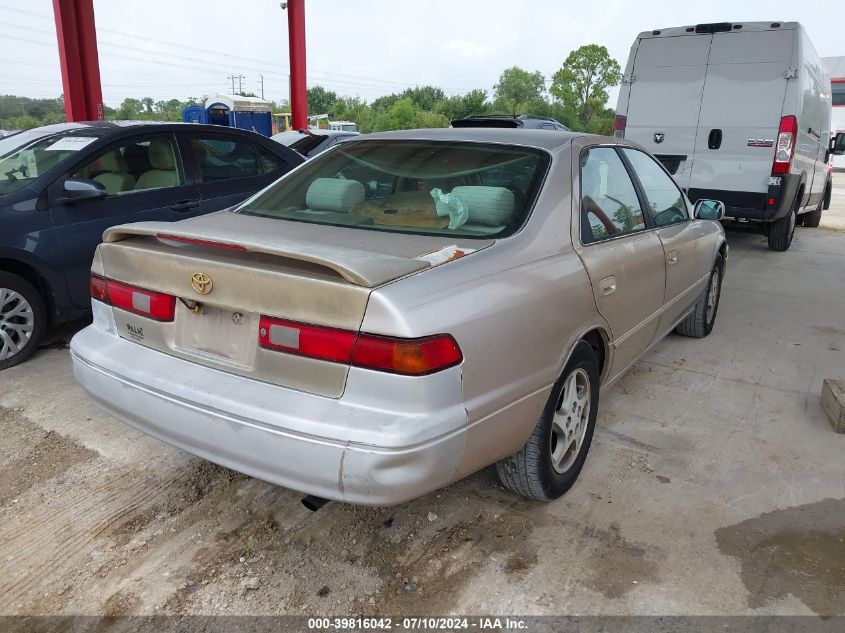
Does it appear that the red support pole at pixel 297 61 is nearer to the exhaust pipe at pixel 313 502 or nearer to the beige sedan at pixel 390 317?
the beige sedan at pixel 390 317

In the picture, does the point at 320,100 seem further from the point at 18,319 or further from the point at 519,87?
the point at 18,319

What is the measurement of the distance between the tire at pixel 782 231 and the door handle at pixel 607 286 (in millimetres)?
6849

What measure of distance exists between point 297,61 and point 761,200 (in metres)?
10.4

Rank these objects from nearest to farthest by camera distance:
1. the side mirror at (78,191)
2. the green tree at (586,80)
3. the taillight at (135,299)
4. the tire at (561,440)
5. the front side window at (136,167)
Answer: the taillight at (135,299)
the tire at (561,440)
the side mirror at (78,191)
the front side window at (136,167)
the green tree at (586,80)

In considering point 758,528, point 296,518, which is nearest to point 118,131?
point 296,518

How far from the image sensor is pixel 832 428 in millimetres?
3611

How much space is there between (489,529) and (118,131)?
393 cm

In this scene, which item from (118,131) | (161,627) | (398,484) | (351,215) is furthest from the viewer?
(118,131)

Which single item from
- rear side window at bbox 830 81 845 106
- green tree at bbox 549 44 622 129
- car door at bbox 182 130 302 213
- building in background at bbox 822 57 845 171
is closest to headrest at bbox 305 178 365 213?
car door at bbox 182 130 302 213

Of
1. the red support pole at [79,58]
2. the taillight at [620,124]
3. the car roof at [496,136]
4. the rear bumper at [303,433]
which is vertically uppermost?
the red support pole at [79,58]

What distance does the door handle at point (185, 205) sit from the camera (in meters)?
4.93

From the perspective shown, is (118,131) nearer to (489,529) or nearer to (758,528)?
(489,529)

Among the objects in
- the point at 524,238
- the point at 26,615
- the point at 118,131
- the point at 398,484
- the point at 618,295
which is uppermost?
the point at 118,131

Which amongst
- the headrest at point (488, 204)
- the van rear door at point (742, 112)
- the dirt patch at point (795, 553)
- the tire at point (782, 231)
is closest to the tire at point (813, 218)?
the tire at point (782, 231)
